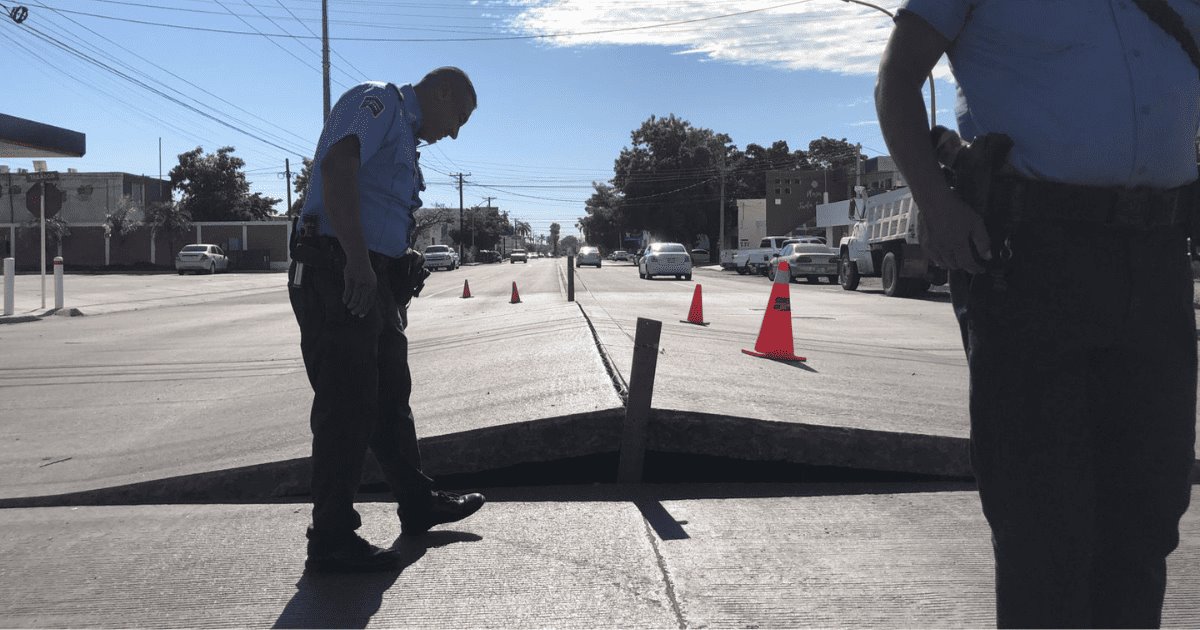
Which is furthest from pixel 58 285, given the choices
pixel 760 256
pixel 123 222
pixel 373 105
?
pixel 123 222

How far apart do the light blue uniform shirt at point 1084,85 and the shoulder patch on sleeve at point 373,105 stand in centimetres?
176

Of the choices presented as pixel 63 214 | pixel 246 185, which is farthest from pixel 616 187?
pixel 63 214

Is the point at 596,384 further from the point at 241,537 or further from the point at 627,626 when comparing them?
the point at 627,626

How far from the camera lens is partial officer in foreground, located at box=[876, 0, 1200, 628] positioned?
174 centimetres

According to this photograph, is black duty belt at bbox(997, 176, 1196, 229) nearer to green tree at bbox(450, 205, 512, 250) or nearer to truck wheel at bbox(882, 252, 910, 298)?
truck wheel at bbox(882, 252, 910, 298)

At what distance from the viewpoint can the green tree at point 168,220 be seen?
55031mm

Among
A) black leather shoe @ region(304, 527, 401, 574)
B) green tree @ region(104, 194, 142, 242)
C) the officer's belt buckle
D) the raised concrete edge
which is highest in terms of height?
green tree @ region(104, 194, 142, 242)

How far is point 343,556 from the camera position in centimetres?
293

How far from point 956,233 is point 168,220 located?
59770 millimetres

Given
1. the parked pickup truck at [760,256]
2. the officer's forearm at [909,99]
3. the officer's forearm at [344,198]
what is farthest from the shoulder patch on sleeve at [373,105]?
the parked pickup truck at [760,256]

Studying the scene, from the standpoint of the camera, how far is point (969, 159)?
1.79 metres

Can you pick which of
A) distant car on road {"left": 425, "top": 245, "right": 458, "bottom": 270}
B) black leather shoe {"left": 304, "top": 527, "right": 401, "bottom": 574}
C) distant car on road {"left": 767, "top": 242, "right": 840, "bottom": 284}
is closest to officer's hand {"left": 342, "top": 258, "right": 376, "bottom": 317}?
black leather shoe {"left": 304, "top": 527, "right": 401, "bottom": 574}

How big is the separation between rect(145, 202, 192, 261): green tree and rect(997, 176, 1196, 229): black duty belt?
5946 centimetres

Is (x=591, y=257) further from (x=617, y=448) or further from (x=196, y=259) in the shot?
(x=617, y=448)
